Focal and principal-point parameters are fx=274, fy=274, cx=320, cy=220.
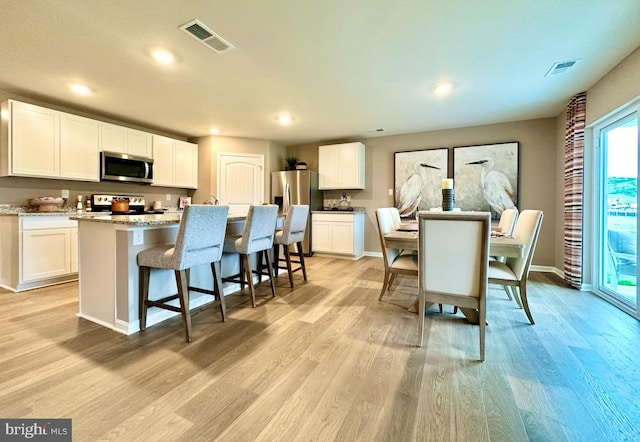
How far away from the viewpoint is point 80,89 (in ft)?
10.6

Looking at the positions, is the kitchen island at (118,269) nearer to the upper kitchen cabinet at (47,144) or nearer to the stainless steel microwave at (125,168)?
the upper kitchen cabinet at (47,144)

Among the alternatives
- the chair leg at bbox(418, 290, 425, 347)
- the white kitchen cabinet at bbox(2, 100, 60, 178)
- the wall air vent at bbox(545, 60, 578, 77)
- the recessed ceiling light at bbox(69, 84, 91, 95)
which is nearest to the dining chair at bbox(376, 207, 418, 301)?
the chair leg at bbox(418, 290, 425, 347)

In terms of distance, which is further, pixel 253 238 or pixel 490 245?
pixel 253 238

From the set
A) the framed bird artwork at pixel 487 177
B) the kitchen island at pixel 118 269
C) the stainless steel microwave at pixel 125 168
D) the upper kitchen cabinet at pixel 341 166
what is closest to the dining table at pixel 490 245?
the kitchen island at pixel 118 269

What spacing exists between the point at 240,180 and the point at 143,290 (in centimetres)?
367

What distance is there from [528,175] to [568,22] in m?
2.82

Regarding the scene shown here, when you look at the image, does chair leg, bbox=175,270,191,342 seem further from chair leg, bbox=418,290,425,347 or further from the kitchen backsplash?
the kitchen backsplash

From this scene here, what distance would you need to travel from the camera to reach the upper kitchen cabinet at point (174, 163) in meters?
4.73

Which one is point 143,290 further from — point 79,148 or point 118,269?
point 79,148

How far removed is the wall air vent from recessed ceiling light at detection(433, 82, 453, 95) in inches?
35.7

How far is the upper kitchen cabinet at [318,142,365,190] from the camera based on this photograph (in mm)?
5305

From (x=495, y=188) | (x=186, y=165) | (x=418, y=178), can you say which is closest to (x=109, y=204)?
(x=186, y=165)

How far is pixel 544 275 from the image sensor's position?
3.97 m

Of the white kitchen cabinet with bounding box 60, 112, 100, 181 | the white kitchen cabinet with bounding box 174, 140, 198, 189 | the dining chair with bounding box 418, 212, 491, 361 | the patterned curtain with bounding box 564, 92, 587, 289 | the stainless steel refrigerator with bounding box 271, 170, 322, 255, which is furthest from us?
the stainless steel refrigerator with bounding box 271, 170, 322, 255
